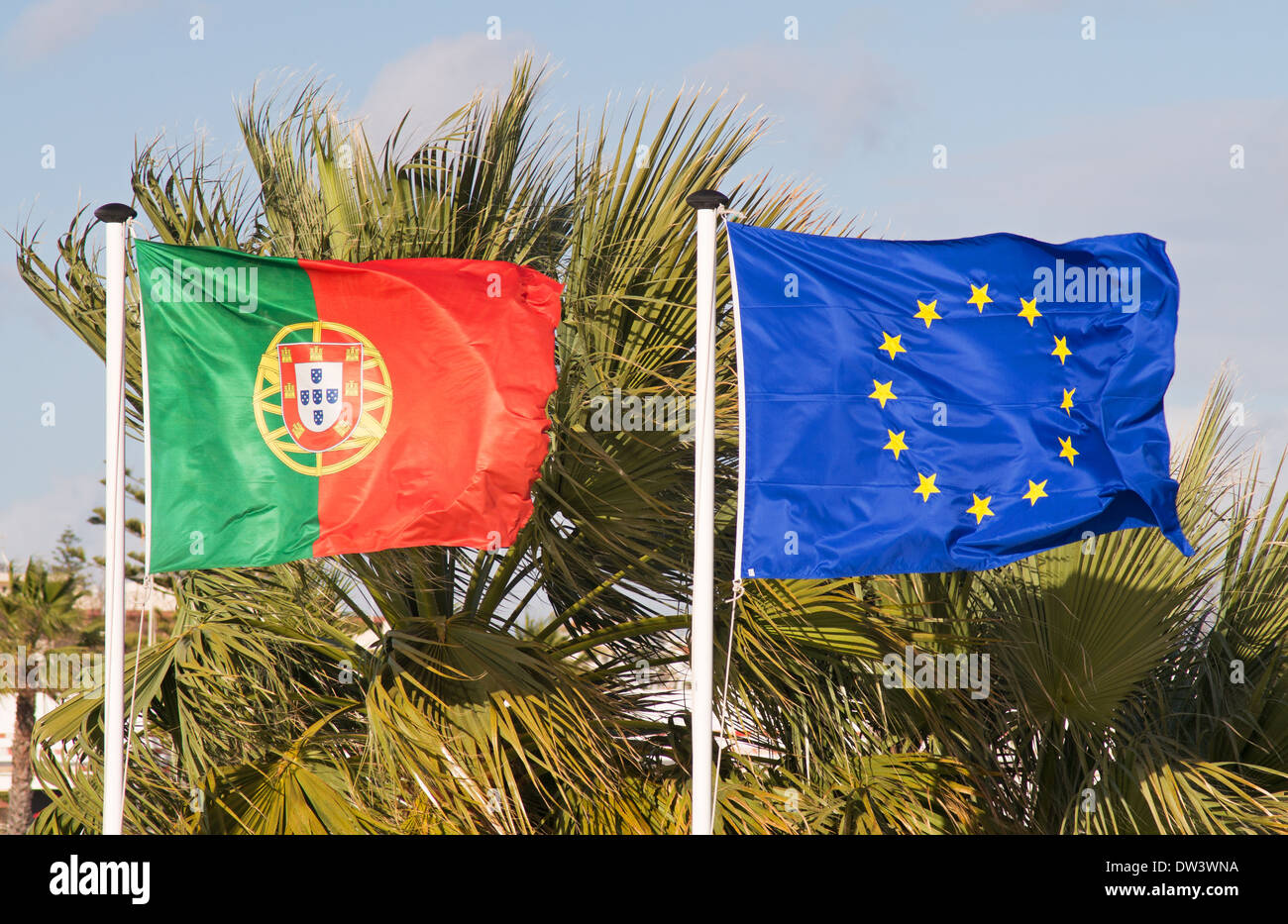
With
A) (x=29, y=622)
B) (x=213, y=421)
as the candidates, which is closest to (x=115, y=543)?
(x=213, y=421)

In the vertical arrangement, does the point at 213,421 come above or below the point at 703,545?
above

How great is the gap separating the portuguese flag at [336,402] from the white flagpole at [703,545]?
84 cm

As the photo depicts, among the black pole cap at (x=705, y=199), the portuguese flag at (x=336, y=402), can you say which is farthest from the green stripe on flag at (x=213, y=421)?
the black pole cap at (x=705, y=199)

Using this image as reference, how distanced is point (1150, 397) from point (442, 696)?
149 inches

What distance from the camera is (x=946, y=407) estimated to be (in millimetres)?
5949

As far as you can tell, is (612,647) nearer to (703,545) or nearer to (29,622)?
(703,545)

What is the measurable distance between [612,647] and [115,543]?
2.94 metres

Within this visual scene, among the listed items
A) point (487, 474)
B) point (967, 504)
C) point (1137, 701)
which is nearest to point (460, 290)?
point (487, 474)

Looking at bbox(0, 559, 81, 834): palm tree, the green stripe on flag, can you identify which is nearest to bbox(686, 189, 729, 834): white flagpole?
the green stripe on flag

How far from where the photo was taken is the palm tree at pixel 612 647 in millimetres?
6359

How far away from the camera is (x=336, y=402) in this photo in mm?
5812

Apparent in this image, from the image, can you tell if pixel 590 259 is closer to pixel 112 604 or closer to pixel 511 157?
pixel 511 157

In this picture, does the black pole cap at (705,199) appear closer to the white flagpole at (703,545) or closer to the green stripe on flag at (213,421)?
the white flagpole at (703,545)

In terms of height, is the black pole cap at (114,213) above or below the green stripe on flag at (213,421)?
above
